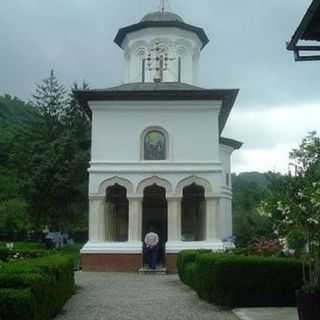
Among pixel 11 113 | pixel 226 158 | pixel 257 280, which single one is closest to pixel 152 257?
pixel 226 158

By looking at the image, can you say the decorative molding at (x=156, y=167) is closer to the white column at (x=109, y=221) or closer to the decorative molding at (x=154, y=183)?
the decorative molding at (x=154, y=183)

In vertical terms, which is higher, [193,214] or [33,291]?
[193,214]

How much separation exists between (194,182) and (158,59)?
6.43 metres

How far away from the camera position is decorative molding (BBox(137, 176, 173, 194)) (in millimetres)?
24672

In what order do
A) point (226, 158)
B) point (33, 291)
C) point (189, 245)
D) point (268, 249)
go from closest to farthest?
point (33, 291), point (268, 249), point (189, 245), point (226, 158)

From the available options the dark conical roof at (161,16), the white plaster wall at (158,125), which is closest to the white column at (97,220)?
the white plaster wall at (158,125)

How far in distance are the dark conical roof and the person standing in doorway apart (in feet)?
35.7

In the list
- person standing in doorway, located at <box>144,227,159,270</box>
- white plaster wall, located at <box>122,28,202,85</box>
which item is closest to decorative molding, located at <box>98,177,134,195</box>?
person standing in doorway, located at <box>144,227,159,270</box>

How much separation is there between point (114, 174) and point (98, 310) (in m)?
12.7

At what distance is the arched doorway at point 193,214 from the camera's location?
25684 mm

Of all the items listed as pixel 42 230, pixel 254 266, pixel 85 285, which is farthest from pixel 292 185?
pixel 42 230

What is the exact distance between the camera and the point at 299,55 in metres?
8.73

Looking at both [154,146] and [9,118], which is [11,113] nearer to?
[9,118]

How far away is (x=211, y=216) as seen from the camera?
2456 centimetres
